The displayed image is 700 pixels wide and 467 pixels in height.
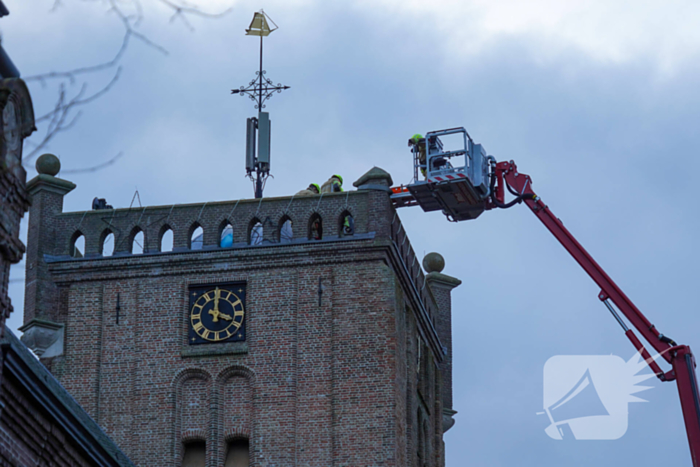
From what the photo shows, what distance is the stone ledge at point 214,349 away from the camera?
30.3 metres

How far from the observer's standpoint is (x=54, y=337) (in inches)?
1222

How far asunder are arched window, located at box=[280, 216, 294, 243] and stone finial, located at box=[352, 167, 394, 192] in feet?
5.45

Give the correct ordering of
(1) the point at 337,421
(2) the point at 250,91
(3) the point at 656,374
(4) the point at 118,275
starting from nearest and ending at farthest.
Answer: (1) the point at 337,421 < (4) the point at 118,275 < (3) the point at 656,374 < (2) the point at 250,91

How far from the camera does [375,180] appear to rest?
31422mm

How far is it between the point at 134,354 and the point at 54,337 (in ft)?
5.82

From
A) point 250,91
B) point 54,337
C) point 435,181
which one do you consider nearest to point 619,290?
point 435,181

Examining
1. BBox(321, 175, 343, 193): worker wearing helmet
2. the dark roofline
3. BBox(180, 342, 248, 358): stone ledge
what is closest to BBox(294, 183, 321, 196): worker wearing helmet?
BBox(321, 175, 343, 193): worker wearing helmet

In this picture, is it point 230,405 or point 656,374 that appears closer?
point 230,405

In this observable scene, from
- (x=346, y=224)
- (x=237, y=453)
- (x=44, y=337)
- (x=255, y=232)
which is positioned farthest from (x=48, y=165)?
(x=237, y=453)

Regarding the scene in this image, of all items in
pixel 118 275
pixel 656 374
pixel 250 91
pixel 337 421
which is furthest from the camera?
pixel 250 91

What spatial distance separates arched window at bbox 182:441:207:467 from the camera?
98.1 feet

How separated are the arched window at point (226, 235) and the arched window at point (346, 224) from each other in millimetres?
2414

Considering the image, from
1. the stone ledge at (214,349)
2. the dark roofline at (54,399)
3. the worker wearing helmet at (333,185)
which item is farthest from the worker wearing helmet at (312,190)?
the dark roofline at (54,399)

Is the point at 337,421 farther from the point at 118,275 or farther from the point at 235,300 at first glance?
the point at 118,275
